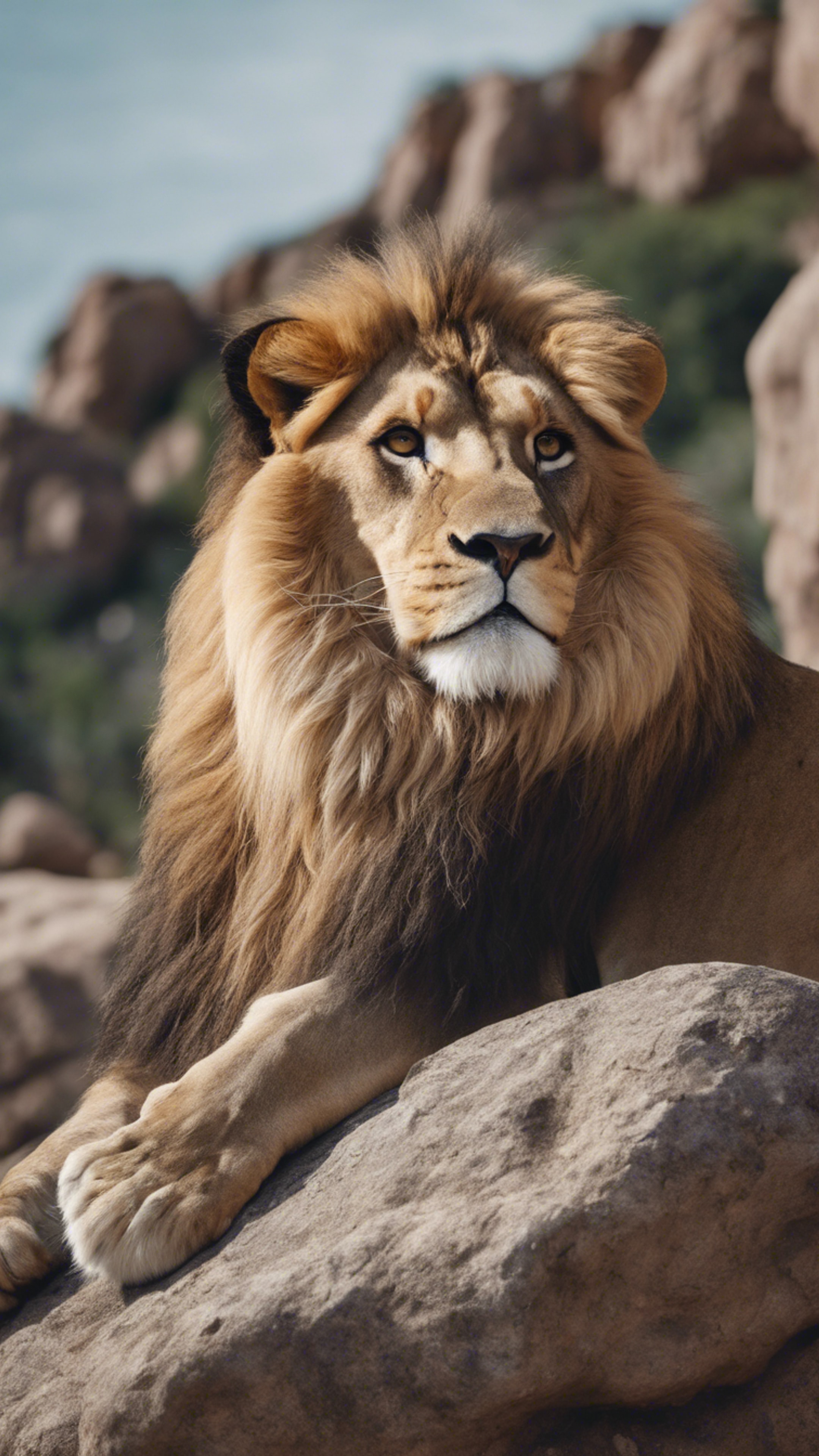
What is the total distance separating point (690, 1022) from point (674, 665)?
1018mm

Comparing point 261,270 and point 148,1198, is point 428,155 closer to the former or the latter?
point 261,270

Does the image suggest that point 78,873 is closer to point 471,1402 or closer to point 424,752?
point 424,752

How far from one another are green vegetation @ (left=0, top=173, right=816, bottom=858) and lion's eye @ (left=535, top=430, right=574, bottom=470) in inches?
684

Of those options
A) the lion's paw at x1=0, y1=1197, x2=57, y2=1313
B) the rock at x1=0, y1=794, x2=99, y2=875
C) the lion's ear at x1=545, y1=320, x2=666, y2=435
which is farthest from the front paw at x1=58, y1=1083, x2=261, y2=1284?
the rock at x1=0, y1=794, x2=99, y2=875

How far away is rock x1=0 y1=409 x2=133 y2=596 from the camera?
28125mm

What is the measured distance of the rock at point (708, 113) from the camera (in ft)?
98.2

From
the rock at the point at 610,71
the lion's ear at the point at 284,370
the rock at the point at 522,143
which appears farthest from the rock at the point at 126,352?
the lion's ear at the point at 284,370

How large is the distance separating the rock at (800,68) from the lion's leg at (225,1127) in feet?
84.0

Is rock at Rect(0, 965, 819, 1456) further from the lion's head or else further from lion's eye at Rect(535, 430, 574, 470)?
lion's eye at Rect(535, 430, 574, 470)

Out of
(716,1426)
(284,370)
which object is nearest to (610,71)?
(284,370)

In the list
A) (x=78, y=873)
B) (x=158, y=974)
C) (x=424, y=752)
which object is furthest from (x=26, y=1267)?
(x=78, y=873)

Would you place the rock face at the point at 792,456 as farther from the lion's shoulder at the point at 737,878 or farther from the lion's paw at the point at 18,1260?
the lion's paw at the point at 18,1260

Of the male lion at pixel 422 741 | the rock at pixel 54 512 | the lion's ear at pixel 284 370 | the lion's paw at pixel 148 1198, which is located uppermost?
the rock at pixel 54 512

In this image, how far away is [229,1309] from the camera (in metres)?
2.29
